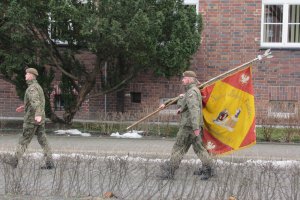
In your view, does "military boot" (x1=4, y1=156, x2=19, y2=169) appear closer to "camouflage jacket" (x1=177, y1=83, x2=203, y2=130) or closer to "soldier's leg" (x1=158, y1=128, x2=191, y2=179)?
"soldier's leg" (x1=158, y1=128, x2=191, y2=179)

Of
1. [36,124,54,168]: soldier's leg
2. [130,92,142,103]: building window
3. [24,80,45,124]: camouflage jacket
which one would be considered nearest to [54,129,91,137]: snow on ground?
[130,92,142,103]: building window

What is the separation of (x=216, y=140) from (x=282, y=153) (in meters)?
2.85

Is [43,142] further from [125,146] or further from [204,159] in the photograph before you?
[125,146]

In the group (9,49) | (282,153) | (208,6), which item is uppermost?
(208,6)

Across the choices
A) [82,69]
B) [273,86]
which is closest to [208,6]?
[273,86]

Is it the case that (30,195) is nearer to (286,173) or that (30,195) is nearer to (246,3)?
(286,173)

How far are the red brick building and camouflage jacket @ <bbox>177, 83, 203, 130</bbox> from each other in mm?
7469

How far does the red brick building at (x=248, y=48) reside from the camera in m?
15.0

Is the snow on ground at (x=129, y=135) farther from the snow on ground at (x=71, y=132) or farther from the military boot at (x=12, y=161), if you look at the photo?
the military boot at (x=12, y=161)

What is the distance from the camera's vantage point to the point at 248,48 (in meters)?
15.2

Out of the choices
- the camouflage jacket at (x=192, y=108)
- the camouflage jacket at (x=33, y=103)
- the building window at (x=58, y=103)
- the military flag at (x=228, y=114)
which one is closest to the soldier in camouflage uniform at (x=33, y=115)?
the camouflage jacket at (x=33, y=103)

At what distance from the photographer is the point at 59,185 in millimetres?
5727

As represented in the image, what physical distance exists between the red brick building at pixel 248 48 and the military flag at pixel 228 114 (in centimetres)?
679

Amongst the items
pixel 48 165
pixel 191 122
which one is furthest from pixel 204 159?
pixel 48 165
